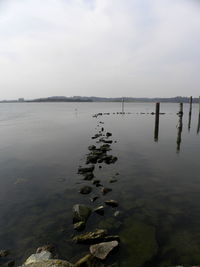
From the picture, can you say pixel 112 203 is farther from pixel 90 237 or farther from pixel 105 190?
pixel 90 237

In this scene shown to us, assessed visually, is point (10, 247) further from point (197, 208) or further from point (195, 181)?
point (195, 181)

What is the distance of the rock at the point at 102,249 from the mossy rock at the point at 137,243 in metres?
0.39

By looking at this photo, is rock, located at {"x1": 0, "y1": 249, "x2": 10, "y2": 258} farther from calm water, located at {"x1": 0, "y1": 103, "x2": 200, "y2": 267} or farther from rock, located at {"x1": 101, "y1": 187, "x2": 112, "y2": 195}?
rock, located at {"x1": 101, "y1": 187, "x2": 112, "y2": 195}

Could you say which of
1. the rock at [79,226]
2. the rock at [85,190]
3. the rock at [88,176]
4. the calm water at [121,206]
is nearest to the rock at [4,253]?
the calm water at [121,206]

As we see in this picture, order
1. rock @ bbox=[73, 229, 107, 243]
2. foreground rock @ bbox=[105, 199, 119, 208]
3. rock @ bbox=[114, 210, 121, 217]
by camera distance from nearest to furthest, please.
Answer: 1. rock @ bbox=[73, 229, 107, 243]
2. rock @ bbox=[114, 210, 121, 217]
3. foreground rock @ bbox=[105, 199, 119, 208]

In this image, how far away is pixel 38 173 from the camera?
41.3 ft

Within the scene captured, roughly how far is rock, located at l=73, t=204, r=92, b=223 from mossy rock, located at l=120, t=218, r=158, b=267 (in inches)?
60.9

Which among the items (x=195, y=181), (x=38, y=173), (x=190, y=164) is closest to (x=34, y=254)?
(x=38, y=173)

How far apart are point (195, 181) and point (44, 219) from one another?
853cm

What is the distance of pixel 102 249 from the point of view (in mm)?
5699

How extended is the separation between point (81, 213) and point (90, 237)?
137 cm

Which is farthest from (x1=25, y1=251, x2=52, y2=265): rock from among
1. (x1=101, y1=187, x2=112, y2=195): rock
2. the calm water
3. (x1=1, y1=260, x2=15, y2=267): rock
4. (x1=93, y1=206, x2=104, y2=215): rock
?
(x1=101, y1=187, x2=112, y2=195): rock

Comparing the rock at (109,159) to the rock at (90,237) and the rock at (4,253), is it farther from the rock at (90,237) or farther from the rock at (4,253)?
the rock at (4,253)

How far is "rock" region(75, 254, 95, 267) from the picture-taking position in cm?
526
